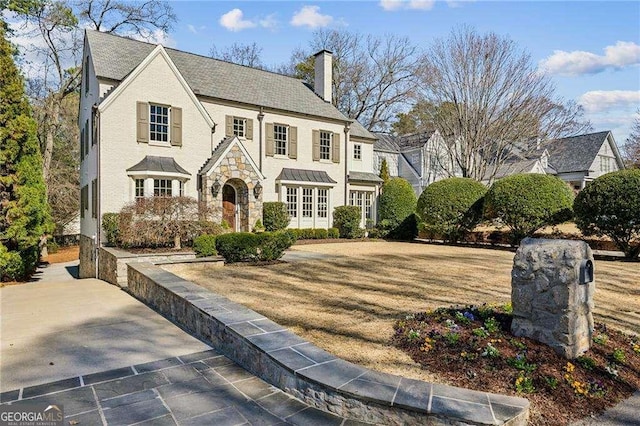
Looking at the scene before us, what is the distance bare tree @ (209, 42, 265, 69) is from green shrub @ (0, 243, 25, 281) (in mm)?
29474

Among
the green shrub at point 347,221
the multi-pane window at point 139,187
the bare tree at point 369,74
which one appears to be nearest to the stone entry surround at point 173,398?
the multi-pane window at point 139,187

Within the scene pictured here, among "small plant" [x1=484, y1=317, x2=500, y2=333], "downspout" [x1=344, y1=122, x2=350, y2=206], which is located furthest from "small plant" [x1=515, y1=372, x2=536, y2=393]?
"downspout" [x1=344, y1=122, x2=350, y2=206]

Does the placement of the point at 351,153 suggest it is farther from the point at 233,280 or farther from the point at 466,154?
the point at 233,280

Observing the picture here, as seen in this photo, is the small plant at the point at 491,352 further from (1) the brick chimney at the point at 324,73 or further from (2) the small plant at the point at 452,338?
(1) the brick chimney at the point at 324,73

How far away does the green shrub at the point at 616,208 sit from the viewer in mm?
11719

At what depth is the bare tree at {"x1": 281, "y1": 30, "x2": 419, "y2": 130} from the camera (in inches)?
1257

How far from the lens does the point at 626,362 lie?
12.4 ft

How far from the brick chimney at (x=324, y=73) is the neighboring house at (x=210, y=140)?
6 centimetres

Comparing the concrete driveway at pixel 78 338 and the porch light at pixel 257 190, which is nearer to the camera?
the concrete driveway at pixel 78 338

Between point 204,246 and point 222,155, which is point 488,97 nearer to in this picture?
point 222,155

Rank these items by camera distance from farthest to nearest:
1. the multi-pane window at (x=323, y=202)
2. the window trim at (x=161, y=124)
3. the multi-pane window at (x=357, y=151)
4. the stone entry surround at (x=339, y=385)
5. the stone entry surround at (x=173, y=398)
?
the multi-pane window at (x=357, y=151), the multi-pane window at (x=323, y=202), the window trim at (x=161, y=124), the stone entry surround at (x=173, y=398), the stone entry surround at (x=339, y=385)

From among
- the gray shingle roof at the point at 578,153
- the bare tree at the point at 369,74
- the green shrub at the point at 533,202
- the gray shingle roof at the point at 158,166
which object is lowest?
the green shrub at the point at 533,202

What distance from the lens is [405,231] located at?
20562 millimetres

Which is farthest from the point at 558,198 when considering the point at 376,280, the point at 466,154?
the point at 376,280
